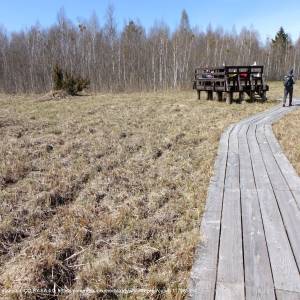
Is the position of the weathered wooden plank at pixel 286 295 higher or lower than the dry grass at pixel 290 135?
lower

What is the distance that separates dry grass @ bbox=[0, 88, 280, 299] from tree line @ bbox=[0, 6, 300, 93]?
3017 cm

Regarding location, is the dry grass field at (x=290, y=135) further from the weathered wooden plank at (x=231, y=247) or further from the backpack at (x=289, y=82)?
the backpack at (x=289, y=82)

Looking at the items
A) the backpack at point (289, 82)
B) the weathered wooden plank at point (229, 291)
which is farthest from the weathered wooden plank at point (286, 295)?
the backpack at point (289, 82)

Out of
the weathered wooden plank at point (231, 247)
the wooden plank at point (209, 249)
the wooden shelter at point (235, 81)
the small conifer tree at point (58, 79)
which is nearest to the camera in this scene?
the wooden plank at point (209, 249)

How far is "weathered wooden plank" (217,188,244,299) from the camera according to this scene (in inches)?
111

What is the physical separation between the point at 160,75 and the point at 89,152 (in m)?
31.5

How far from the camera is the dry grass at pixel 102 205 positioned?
3.12 metres

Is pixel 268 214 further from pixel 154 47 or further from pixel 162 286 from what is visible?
pixel 154 47

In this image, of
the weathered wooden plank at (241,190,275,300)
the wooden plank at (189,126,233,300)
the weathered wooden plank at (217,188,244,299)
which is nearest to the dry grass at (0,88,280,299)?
the wooden plank at (189,126,233,300)

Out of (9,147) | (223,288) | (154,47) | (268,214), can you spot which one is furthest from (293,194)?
(154,47)

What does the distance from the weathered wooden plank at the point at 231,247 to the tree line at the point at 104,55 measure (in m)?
34.4

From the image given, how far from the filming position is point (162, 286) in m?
2.88

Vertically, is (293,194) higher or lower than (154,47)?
lower

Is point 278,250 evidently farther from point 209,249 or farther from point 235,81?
point 235,81
